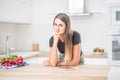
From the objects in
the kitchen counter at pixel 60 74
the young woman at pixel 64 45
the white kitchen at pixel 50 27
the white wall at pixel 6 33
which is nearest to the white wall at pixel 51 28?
the white kitchen at pixel 50 27

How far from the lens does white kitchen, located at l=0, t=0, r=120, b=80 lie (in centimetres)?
352

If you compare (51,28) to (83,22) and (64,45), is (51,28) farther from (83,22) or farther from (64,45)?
(64,45)

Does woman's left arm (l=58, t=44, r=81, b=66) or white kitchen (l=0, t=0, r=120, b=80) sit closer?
woman's left arm (l=58, t=44, r=81, b=66)

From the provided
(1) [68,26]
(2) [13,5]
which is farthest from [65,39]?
(2) [13,5]

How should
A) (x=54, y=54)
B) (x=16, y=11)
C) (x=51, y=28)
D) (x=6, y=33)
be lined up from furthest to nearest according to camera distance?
(x=51, y=28), (x=6, y=33), (x=16, y=11), (x=54, y=54)

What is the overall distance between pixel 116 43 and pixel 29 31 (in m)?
1.64

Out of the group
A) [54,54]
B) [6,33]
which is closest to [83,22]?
[6,33]

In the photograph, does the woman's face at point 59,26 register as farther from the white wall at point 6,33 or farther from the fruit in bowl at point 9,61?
the white wall at point 6,33

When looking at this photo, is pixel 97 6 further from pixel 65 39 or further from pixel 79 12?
pixel 65 39

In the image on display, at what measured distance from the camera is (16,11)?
3881 millimetres

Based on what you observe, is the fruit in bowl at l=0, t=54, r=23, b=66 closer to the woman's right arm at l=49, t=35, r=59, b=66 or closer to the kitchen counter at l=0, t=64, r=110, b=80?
the kitchen counter at l=0, t=64, r=110, b=80

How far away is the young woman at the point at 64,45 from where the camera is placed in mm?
2127

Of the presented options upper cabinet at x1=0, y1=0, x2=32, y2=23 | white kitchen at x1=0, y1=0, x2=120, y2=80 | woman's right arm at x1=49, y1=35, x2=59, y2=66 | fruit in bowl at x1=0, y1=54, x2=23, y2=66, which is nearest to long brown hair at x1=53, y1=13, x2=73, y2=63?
woman's right arm at x1=49, y1=35, x2=59, y2=66

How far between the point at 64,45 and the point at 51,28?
2.21 metres
